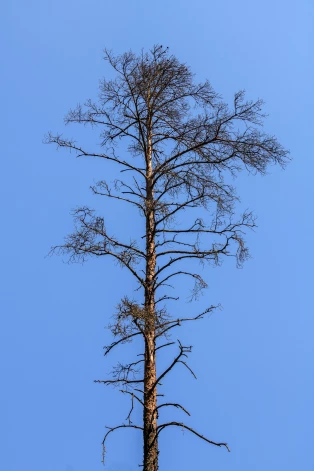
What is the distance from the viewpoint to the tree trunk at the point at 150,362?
7660 millimetres

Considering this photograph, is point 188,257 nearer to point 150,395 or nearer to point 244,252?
point 244,252

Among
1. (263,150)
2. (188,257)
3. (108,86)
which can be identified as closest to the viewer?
(188,257)

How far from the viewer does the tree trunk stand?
25.1 feet

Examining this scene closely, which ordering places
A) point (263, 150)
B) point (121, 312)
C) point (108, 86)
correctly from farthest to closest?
point (108, 86), point (263, 150), point (121, 312)

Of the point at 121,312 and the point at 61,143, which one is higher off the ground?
the point at 61,143

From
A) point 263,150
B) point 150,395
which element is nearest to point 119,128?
point 263,150

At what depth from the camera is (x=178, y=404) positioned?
25.4ft

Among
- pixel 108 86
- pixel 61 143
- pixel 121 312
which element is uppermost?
pixel 108 86

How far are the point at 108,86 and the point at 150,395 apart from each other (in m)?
4.68

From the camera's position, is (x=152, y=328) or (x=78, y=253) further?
(x=78, y=253)

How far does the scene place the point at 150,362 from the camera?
314 inches

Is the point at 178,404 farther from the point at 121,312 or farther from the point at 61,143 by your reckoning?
the point at 61,143

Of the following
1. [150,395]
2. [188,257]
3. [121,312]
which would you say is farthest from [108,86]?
[150,395]

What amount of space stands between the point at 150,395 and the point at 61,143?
407cm
